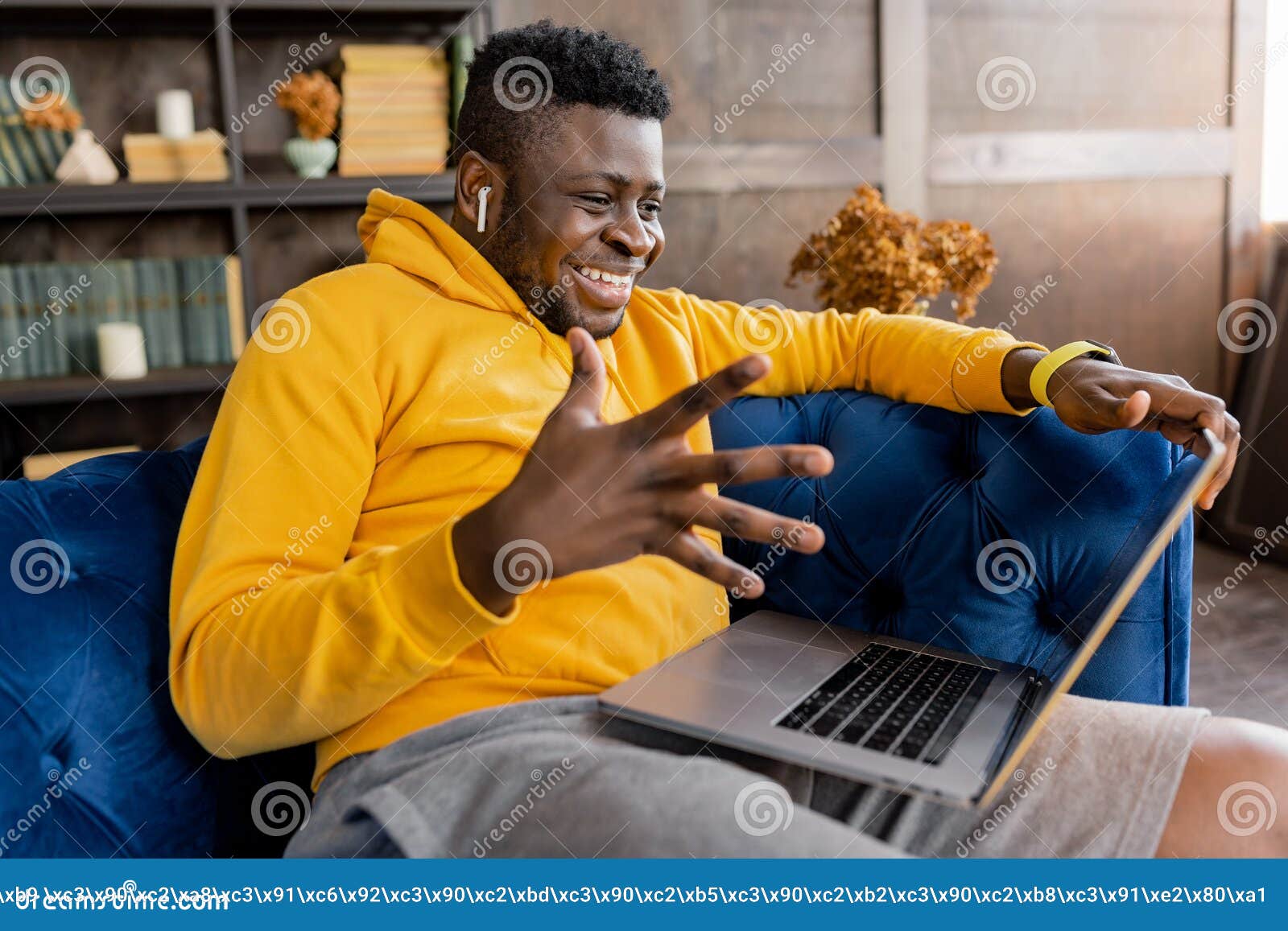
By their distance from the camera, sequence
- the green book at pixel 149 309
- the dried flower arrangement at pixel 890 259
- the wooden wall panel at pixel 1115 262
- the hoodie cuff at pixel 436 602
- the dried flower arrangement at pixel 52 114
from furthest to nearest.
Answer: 1. the wooden wall panel at pixel 1115 262
2. the green book at pixel 149 309
3. the dried flower arrangement at pixel 52 114
4. the dried flower arrangement at pixel 890 259
5. the hoodie cuff at pixel 436 602

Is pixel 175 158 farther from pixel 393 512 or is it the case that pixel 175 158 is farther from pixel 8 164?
pixel 393 512

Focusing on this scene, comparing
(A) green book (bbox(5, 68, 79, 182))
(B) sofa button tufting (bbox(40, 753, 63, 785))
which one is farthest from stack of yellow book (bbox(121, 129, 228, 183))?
(B) sofa button tufting (bbox(40, 753, 63, 785))

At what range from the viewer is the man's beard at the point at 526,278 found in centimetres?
115

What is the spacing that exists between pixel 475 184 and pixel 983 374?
25.2 inches

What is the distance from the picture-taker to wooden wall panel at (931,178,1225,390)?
315cm

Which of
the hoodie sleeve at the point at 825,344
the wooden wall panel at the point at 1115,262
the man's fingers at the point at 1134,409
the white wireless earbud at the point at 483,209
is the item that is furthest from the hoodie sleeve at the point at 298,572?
the wooden wall panel at the point at 1115,262

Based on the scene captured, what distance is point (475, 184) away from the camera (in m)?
1.20

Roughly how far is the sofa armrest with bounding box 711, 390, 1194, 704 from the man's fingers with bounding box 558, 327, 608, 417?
60 cm

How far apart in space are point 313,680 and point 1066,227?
9.80ft

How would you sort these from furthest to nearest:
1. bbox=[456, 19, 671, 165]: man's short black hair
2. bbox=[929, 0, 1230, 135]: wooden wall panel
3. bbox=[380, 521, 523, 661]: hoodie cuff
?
bbox=[929, 0, 1230, 135]: wooden wall panel → bbox=[456, 19, 671, 165]: man's short black hair → bbox=[380, 521, 523, 661]: hoodie cuff

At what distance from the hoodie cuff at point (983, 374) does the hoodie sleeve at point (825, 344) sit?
25 millimetres

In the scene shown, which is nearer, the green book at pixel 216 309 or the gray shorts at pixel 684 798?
the gray shorts at pixel 684 798

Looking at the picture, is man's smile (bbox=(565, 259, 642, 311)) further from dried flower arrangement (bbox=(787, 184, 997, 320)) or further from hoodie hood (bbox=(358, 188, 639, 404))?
dried flower arrangement (bbox=(787, 184, 997, 320))

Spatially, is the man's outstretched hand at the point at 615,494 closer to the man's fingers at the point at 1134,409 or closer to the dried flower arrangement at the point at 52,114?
the man's fingers at the point at 1134,409
